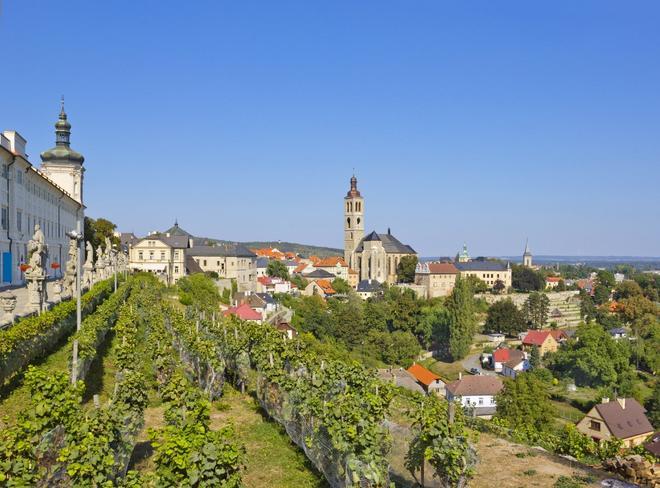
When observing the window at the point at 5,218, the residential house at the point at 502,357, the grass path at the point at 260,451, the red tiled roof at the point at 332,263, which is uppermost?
the window at the point at 5,218

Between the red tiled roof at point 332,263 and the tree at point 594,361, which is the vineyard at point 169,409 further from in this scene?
the red tiled roof at point 332,263

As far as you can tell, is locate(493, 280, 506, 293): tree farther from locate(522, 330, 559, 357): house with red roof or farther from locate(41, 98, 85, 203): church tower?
locate(41, 98, 85, 203): church tower

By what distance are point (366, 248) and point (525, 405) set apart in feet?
291

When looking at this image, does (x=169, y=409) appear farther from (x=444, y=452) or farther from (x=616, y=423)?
(x=616, y=423)

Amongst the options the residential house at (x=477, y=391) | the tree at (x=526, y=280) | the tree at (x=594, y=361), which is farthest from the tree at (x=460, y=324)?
the tree at (x=526, y=280)

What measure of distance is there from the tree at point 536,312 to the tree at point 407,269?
28824 mm

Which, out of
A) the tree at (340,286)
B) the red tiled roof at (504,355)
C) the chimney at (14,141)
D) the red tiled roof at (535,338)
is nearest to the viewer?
the chimney at (14,141)

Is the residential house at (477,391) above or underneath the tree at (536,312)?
underneath

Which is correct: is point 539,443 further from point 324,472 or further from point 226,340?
point 226,340

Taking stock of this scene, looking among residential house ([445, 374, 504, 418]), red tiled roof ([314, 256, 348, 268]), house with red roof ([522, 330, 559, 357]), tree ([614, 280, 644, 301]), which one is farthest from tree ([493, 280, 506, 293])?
residential house ([445, 374, 504, 418])

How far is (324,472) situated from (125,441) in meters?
3.66

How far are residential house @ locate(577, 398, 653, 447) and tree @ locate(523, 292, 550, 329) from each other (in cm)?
6220

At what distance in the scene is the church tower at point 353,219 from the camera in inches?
5576

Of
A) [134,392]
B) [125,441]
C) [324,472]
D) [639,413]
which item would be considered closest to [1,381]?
[134,392]
